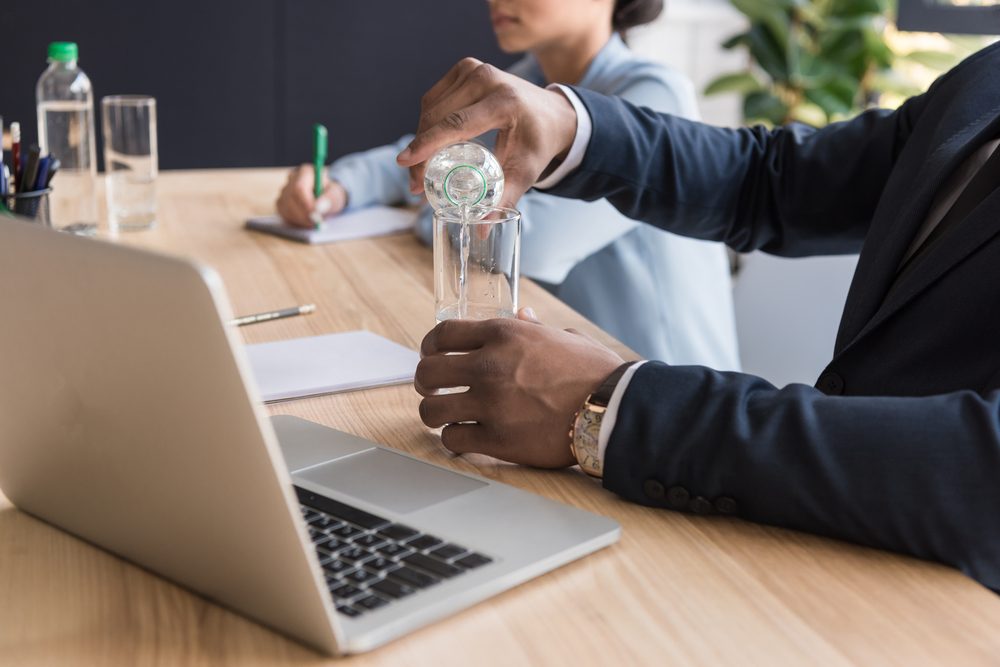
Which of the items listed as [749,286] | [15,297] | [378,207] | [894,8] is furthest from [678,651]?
[894,8]

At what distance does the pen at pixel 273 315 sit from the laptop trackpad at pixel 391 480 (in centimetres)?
42

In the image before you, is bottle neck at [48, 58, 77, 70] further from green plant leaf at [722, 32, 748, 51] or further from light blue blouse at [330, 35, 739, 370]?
green plant leaf at [722, 32, 748, 51]

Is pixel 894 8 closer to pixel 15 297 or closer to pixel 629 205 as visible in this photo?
pixel 629 205

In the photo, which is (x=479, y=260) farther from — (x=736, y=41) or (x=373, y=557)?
(x=736, y=41)

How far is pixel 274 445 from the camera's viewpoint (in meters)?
0.48

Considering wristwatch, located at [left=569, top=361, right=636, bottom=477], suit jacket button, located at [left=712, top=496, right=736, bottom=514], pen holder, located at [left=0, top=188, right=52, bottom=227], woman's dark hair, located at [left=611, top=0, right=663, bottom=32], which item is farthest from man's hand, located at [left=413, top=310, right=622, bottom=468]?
woman's dark hair, located at [left=611, top=0, right=663, bottom=32]

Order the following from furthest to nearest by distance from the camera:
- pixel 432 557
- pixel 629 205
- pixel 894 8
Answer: pixel 894 8 → pixel 629 205 → pixel 432 557

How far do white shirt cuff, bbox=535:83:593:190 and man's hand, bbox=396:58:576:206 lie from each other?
0.02 m

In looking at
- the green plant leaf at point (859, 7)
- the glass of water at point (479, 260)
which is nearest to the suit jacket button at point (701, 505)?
the glass of water at point (479, 260)

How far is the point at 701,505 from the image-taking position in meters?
0.69

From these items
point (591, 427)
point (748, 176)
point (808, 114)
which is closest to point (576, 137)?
point (748, 176)

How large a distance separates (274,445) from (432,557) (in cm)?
15

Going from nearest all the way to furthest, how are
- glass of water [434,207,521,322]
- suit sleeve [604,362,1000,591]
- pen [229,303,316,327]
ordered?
suit sleeve [604,362,1000,591], glass of water [434,207,521,322], pen [229,303,316,327]

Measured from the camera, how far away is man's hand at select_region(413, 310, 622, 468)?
0.74 metres
